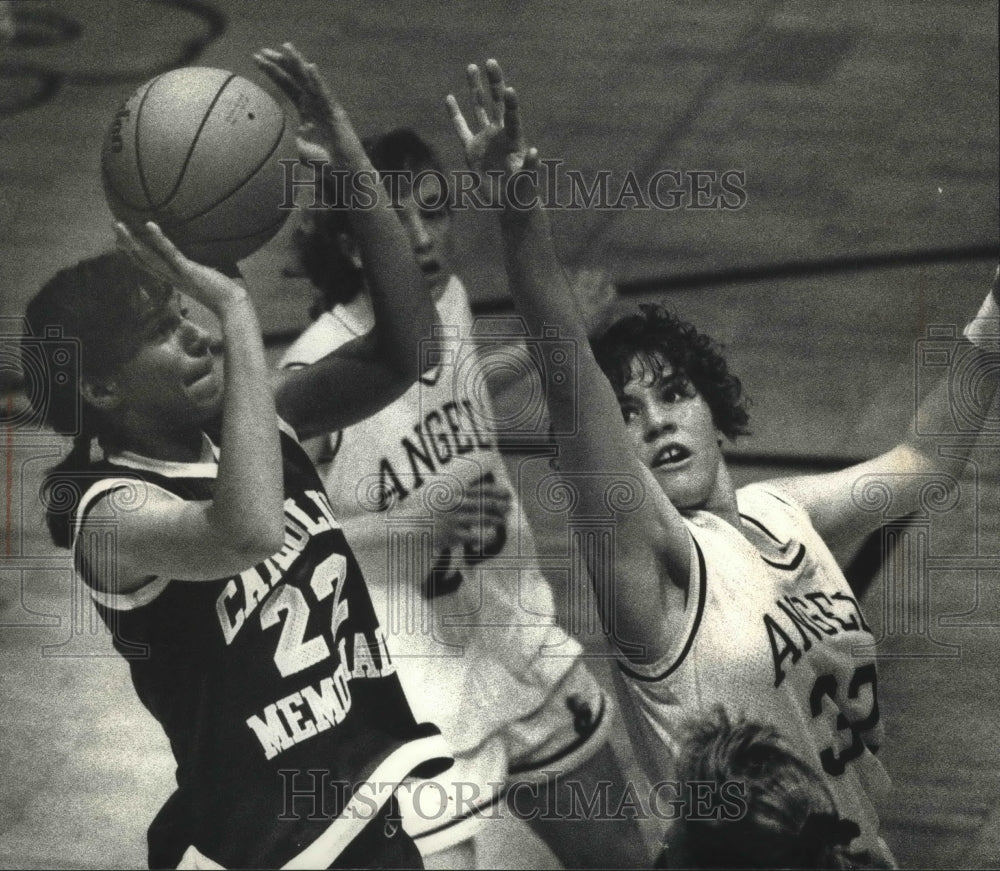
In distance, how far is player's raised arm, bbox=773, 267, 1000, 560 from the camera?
4840 mm

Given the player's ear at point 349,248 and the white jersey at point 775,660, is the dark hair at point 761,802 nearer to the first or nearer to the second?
the white jersey at point 775,660

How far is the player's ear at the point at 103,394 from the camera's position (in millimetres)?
4191

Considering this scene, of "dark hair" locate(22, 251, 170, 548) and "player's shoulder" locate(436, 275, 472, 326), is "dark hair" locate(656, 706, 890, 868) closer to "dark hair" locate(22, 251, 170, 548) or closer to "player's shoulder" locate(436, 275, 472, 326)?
"player's shoulder" locate(436, 275, 472, 326)

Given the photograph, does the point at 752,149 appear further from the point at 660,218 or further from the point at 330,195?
the point at 330,195

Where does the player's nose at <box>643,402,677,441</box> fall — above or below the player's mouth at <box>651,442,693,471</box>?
above

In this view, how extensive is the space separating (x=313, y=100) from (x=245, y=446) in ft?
2.93

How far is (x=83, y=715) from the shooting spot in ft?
15.9

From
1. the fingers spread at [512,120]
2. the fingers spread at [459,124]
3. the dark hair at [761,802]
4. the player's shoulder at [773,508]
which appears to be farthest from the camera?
the player's shoulder at [773,508]

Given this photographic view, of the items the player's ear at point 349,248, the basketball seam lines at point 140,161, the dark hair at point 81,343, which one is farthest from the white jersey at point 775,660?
the basketball seam lines at point 140,161

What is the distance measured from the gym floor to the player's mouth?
0.58m

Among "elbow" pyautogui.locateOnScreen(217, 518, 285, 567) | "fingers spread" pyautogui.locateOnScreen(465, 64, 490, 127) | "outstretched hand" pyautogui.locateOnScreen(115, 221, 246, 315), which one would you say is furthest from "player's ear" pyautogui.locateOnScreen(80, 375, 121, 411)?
"fingers spread" pyautogui.locateOnScreen(465, 64, 490, 127)

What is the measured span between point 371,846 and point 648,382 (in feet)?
4.58

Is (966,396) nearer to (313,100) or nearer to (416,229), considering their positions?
(416,229)

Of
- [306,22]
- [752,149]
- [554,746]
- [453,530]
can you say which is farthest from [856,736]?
[306,22]
